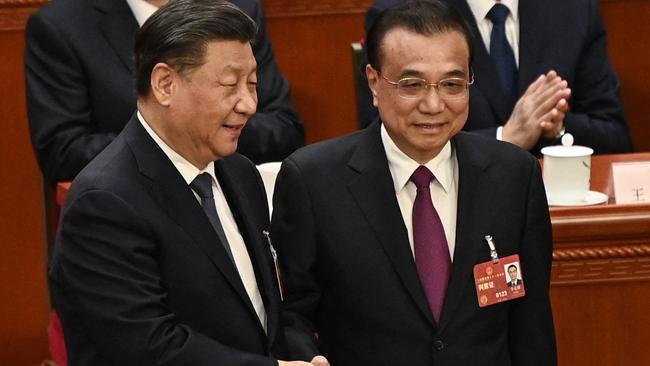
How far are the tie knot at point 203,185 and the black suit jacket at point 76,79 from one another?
0.88 m

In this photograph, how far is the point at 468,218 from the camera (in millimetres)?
1567

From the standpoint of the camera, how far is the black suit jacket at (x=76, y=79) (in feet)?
7.61

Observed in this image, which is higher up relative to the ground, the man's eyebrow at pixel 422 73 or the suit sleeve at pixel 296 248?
the man's eyebrow at pixel 422 73

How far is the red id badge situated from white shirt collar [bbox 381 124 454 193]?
0.12m

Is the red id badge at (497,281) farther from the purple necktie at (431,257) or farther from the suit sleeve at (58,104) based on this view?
the suit sleeve at (58,104)

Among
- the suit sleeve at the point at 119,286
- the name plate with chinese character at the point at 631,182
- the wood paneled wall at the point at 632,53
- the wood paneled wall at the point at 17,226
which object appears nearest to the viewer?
the suit sleeve at the point at 119,286

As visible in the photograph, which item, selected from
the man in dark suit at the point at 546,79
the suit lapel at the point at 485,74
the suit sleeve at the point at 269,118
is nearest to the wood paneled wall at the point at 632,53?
the man in dark suit at the point at 546,79

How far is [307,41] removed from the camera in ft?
9.27

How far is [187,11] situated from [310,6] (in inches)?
57.8

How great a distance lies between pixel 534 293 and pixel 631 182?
1.57 ft

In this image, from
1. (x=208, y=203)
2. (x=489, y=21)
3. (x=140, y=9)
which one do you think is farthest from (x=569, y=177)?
(x=140, y=9)

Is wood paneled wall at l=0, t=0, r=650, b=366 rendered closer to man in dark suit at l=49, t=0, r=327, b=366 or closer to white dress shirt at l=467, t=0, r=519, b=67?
white dress shirt at l=467, t=0, r=519, b=67

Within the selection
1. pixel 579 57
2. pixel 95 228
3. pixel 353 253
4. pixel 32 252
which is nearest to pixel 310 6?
pixel 579 57

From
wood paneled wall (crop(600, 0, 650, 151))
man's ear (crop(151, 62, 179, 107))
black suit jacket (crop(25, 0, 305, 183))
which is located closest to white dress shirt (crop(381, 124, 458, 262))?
man's ear (crop(151, 62, 179, 107))
